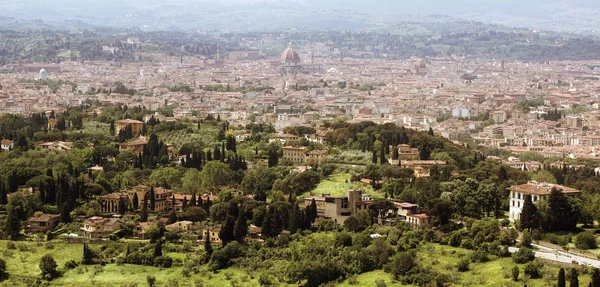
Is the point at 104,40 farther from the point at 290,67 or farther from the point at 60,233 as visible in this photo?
the point at 60,233

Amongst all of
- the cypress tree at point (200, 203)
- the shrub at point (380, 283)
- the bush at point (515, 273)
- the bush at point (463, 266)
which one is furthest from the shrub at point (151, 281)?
the bush at point (515, 273)

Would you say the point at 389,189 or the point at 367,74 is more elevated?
the point at 389,189

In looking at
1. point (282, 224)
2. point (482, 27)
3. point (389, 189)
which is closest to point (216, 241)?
point (282, 224)

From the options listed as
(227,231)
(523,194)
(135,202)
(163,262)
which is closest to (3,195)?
(135,202)

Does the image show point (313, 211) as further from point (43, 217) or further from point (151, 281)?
point (43, 217)

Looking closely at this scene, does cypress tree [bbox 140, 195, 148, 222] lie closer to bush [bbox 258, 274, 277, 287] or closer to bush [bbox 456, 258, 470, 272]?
bush [bbox 258, 274, 277, 287]

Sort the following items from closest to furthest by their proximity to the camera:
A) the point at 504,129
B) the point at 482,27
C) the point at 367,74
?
the point at 504,129
the point at 367,74
the point at 482,27
